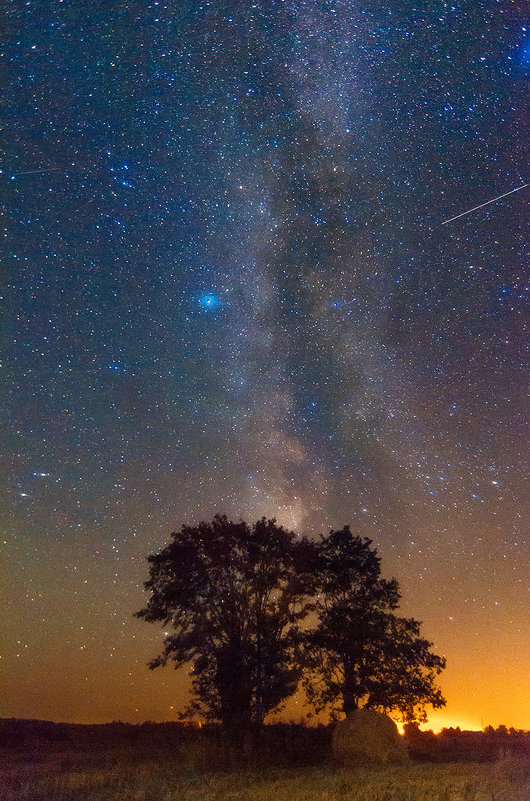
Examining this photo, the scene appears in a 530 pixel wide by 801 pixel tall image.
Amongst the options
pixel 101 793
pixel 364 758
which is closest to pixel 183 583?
pixel 364 758

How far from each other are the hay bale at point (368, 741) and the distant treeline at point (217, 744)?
1366 millimetres

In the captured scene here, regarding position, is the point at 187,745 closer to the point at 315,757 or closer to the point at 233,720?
the point at 233,720

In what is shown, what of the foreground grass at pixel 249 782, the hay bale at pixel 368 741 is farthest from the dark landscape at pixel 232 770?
the hay bale at pixel 368 741

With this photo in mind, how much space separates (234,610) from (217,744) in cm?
510

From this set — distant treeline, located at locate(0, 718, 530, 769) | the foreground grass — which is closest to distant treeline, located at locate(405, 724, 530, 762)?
distant treeline, located at locate(0, 718, 530, 769)

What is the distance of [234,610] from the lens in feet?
92.7

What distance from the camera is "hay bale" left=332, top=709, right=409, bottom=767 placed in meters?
23.0

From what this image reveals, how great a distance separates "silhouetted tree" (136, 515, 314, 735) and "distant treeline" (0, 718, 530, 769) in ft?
3.55

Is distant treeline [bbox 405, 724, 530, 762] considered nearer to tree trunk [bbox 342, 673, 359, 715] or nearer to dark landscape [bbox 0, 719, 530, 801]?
dark landscape [bbox 0, 719, 530, 801]

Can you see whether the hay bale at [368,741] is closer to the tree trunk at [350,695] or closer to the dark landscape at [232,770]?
the dark landscape at [232,770]

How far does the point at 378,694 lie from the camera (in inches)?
1087

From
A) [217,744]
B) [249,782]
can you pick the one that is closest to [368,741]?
[217,744]

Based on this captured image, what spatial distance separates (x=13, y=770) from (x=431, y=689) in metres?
16.9

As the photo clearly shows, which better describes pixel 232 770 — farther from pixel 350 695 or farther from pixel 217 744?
pixel 350 695
